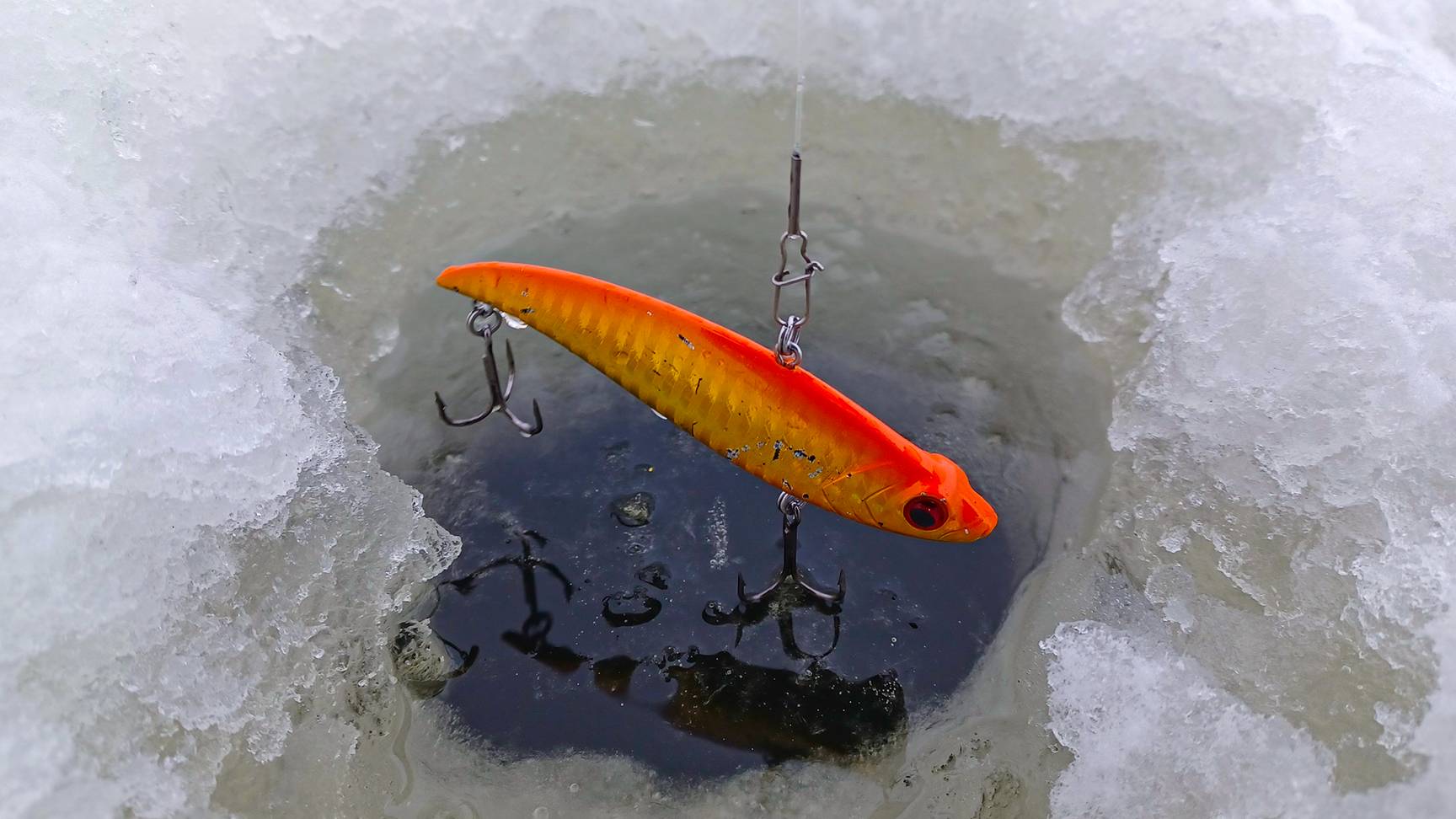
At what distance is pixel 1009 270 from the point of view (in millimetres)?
2713

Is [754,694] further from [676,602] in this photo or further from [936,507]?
[936,507]

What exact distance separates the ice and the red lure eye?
430 millimetres

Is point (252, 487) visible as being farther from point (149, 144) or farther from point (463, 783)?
point (149, 144)

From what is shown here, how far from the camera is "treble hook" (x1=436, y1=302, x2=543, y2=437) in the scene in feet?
6.95

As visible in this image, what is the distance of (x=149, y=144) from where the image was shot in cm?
249

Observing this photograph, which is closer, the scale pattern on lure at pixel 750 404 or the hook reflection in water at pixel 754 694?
the scale pattern on lure at pixel 750 404

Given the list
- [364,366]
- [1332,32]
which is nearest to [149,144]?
[364,366]

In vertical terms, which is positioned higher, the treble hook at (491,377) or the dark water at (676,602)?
the treble hook at (491,377)

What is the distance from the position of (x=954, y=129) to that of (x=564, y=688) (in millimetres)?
1937

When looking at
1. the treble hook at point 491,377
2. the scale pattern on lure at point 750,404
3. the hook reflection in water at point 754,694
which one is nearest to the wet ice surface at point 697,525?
the hook reflection in water at point 754,694

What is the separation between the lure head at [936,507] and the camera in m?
1.75

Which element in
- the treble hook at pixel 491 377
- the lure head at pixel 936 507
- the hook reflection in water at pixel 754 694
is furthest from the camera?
the treble hook at pixel 491 377

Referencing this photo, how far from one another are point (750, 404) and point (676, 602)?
1.80ft

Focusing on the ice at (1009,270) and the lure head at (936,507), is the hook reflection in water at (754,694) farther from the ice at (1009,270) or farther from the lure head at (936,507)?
the lure head at (936,507)
